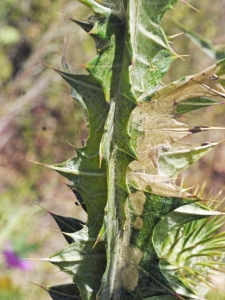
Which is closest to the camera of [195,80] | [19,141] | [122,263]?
[195,80]

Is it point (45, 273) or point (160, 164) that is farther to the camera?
point (45, 273)

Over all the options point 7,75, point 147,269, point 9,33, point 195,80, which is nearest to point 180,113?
point 195,80

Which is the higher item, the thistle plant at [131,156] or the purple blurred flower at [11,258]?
the thistle plant at [131,156]

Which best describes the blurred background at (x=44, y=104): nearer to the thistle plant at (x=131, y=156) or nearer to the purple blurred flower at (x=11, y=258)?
the purple blurred flower at (x=11, y=258)

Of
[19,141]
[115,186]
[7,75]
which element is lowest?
[19,141]

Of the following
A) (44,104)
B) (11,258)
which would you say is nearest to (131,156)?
(11,258)

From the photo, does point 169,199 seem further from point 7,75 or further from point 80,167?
point 7,75

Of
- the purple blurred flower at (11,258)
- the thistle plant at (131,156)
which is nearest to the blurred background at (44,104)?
the purple blurred flower at (11,258)

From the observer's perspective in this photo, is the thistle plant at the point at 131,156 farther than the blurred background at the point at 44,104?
No
